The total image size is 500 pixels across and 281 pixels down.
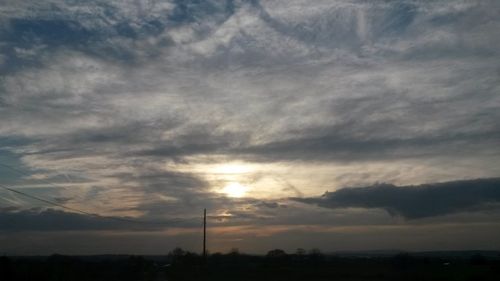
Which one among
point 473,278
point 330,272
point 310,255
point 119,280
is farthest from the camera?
point 310,255

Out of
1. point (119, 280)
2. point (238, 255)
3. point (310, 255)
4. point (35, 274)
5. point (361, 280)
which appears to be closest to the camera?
point (35, 274)

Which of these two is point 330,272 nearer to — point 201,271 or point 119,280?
point 201,271

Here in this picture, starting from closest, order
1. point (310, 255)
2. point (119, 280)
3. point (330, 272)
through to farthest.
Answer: point (119, 280), point (330, 272), point (310, 255)

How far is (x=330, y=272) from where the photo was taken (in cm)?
9081

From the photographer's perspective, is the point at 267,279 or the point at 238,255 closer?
the point at 267,279

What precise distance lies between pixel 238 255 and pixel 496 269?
74.4m

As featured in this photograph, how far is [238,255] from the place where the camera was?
136 metres

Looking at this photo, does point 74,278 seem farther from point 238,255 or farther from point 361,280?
point 238,255

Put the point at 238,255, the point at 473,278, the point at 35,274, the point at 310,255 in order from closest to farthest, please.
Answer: the point at 35,274 < the point at 473,278 < the point at 238,255 < the point at 310,255

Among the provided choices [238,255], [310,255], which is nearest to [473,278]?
[238,255]

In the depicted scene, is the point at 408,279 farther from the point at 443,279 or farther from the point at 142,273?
the point at 142,273

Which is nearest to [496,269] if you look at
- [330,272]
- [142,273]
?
[330,272]

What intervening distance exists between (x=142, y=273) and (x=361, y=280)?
104ft

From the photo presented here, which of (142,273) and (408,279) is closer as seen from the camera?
(408,279)
